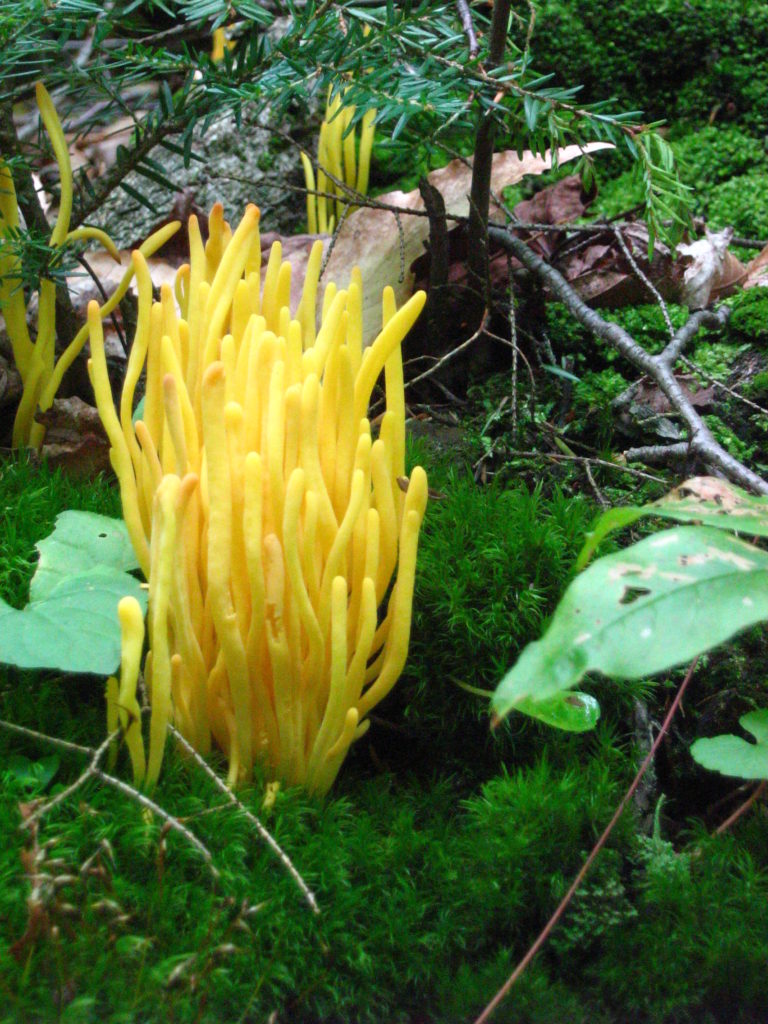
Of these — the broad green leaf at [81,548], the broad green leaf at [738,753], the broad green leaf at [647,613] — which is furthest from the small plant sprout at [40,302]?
the broad green leaf at [738,753]

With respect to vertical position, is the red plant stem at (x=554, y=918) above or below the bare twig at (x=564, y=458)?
below

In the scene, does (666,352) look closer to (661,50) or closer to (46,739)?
(46,739)

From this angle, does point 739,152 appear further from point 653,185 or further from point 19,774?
point 19,774

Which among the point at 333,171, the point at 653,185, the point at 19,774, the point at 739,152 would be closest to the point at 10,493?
the point at 19,774

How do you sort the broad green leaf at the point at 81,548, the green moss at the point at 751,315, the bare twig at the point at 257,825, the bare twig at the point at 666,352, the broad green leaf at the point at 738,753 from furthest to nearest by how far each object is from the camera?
1. the green moss at the point at 751,315
2. the bare twig at the point at 666,352
3. the broad green leaf at the point at 81,548
4. the broad green leaf at the point at 738,753
5. the bare twig at the point at 257,825

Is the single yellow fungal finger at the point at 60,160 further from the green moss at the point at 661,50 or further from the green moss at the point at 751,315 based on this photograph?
the green moss at the point at 661,50

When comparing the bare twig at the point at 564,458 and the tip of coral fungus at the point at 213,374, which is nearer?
the tip of coral fungus at the point at 213,374

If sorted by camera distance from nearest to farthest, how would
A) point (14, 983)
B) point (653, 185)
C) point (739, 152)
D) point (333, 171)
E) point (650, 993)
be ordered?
point (14, 983)
point (650, 993)
point (653, 185)
point (333, 171)
point (739, 152)
